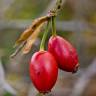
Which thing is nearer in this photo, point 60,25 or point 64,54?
point 64,54

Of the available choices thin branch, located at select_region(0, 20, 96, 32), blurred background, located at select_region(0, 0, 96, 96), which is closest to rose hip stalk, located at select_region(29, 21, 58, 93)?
blurred background, located at select_region(0, 0, 96, 96)

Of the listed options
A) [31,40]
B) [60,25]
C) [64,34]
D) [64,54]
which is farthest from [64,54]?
[64,34]

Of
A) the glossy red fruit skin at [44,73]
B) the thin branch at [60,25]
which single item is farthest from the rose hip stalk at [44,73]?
the thin branch at [60,25]

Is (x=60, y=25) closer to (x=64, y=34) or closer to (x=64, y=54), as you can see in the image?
(x=64, y=34)

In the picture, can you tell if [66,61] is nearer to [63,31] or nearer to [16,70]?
[63,31]

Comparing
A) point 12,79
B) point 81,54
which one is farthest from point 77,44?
point 12,79

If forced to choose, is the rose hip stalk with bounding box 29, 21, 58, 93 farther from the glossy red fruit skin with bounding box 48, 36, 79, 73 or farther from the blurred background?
the blurred background

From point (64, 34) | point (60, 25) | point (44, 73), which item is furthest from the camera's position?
point (64, 34)
